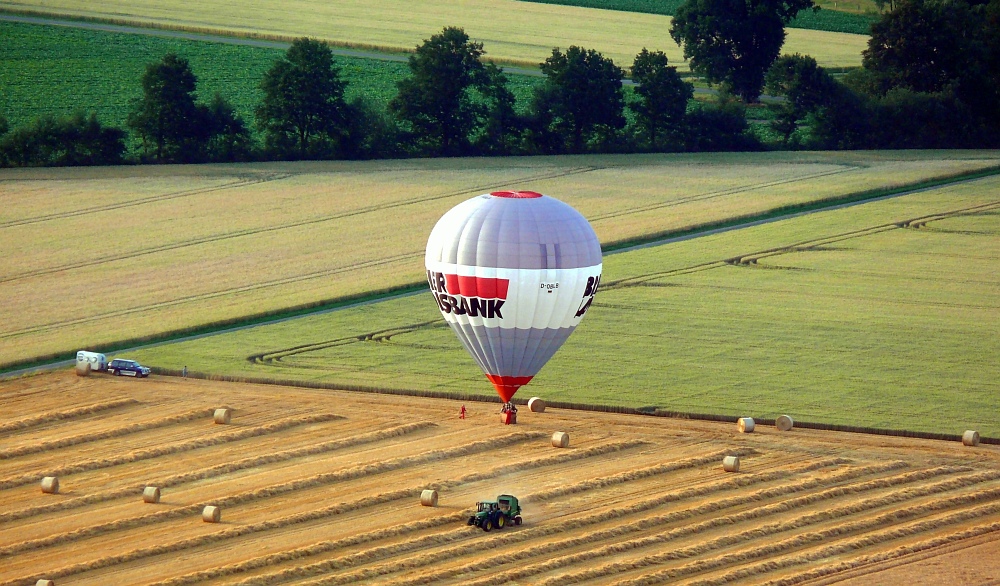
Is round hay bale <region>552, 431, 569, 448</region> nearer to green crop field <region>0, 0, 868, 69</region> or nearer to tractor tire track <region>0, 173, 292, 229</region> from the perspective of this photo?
tractor tire track <region>0, 173, 292, 229</region>

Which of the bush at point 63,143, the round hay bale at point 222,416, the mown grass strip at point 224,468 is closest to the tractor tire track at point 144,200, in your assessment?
the bush at point 63,143

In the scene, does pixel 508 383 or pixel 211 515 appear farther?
pixel 508 383

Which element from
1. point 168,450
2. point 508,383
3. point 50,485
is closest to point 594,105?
point 508,383

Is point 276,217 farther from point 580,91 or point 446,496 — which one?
point 446,496

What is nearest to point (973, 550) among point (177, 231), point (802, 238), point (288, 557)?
point (288, 557)

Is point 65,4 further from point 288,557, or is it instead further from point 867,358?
point 288,557

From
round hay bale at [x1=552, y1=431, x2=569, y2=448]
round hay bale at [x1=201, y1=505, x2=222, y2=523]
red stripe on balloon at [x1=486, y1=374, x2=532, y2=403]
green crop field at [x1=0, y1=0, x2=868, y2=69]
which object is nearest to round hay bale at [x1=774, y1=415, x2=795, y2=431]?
round hay bale at [x1=552, y1=431, x2=569, y2=448]

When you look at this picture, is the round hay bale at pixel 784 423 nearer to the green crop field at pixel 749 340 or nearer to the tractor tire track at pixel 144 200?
the green crop field at pixel 749 340
